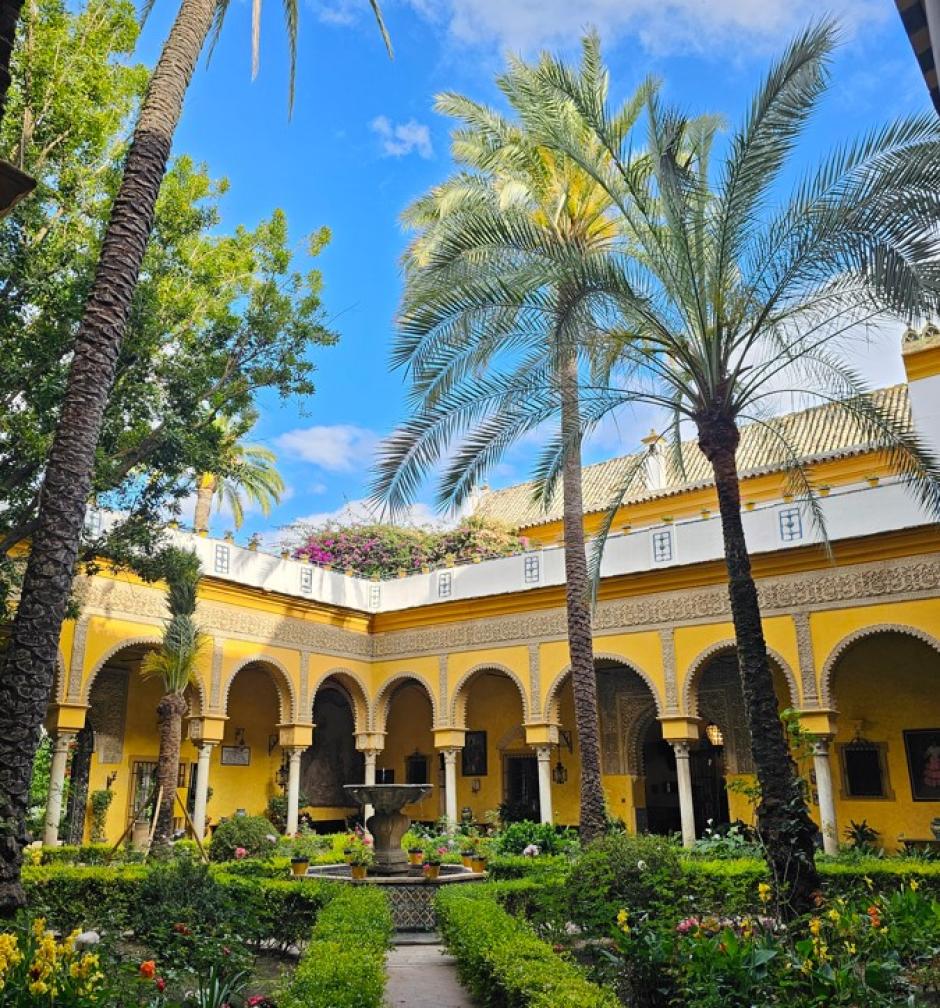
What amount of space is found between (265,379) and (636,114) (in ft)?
20.8

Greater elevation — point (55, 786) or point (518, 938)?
point (55, 786)

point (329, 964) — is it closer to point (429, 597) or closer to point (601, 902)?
point (601, 902)

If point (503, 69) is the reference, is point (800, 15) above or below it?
below

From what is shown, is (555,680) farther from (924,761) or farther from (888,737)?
(924,761)

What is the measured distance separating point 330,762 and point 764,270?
15.8 meters

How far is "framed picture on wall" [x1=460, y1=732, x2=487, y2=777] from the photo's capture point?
1925 cm

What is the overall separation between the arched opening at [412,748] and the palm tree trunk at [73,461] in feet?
46.3

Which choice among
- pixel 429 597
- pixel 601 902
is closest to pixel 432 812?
pixel 429 597

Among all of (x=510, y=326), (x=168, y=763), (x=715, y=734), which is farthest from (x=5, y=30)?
(x=715, y=734)

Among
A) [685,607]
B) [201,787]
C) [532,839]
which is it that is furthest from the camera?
[201,787]

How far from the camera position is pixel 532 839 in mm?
13164

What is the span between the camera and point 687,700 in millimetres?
14406

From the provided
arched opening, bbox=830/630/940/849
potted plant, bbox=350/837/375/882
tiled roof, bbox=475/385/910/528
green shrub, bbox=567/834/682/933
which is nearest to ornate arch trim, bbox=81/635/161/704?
potted plant, bbox=350/837/375/882

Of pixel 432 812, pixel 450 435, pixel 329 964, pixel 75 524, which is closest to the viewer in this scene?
pixel 329 964
